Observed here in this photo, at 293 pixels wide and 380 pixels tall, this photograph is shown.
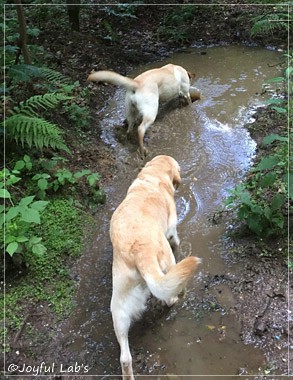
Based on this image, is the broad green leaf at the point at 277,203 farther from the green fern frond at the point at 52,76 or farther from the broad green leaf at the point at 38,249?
the green fern frond at the point at 52,76

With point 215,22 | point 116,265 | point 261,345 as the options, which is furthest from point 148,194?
point 215,22

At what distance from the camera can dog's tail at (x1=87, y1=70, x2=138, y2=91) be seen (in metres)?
5.36

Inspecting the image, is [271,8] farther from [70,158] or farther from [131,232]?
[131,232]

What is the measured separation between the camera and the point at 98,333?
338 cm

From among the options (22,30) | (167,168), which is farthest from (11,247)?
(22,30)

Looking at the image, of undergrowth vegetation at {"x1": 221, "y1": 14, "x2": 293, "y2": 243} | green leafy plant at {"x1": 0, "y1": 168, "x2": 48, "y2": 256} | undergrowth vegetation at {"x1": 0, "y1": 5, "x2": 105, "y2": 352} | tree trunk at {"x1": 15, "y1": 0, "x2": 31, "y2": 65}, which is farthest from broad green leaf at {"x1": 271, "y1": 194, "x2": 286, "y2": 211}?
tree trunk at {"x1": 15, "y1": 0, "x2": 31, "y2": 65}

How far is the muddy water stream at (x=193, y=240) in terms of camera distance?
10.3ft

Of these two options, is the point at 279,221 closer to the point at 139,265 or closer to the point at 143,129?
the point at 139,265

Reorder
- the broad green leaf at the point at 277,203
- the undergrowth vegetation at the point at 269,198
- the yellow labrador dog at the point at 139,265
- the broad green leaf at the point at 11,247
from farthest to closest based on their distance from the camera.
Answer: the broad green leaf at the point at 277,203 → the undergrowth vegetation at the point at 269,198 → the broad green leaf at the point at 11,247 → the yellow labrador dog at the point at 139,265

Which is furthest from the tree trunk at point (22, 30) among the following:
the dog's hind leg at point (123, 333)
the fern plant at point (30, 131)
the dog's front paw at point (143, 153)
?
the dog's hind leg at point (123, 333)

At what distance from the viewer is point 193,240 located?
423 cm

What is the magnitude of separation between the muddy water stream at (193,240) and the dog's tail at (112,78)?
0.76 m

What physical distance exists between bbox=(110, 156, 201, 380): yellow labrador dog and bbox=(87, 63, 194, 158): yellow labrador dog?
2.40 metres

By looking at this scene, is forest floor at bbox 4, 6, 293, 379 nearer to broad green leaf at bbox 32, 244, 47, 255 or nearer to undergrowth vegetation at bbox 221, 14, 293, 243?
undergrowth vegetation at bbox 221, 14, 293, 243
